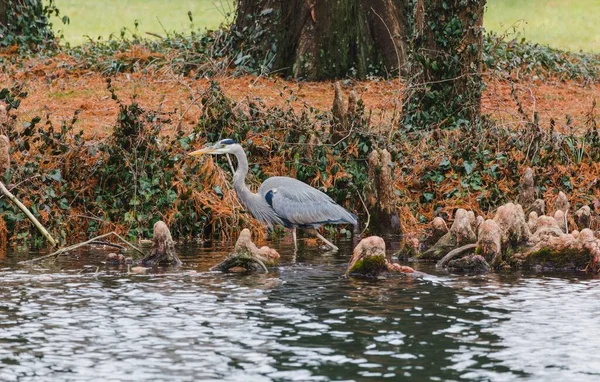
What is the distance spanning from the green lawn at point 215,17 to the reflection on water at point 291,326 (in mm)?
24685

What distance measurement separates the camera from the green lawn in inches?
1575

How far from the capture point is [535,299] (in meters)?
12.5

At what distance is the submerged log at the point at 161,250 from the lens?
14633 millimetres

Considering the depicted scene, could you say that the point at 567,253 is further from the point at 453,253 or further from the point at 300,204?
the point at 300,204

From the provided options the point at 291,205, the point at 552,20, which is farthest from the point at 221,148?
the point at 552,20

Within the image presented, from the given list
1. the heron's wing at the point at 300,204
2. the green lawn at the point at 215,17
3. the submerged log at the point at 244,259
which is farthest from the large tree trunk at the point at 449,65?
the green lawn at the point at 215,17

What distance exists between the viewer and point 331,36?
24203 millimetres

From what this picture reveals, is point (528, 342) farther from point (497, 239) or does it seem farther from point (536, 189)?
point (536, 189)

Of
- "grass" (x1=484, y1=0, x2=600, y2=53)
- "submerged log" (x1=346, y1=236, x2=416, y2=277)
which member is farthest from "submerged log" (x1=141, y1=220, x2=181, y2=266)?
"grass" (x1=484, y1=0, x2=600, y2=53)

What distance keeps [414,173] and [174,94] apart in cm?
566

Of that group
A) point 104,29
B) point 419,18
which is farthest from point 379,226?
point 104,29

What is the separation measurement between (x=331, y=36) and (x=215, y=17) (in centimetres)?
2216

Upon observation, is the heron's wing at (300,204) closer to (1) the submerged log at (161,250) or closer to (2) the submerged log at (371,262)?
(1) the submerged log at (161,250)

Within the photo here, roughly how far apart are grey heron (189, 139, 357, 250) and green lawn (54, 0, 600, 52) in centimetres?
2124
